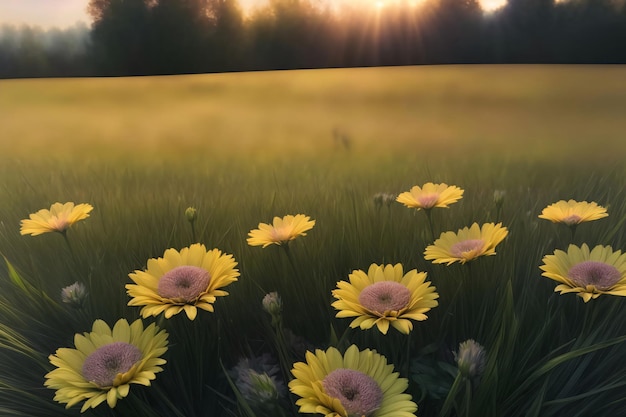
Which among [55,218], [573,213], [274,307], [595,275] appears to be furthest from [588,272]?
[55,218]

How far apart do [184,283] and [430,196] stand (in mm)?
245

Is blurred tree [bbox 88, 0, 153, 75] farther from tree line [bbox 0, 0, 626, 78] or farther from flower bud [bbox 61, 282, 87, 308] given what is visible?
flower bud [bbox 61, 282, 87, 308]

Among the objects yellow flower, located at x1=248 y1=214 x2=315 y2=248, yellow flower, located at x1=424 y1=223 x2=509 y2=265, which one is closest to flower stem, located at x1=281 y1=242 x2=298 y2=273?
yellow flower, located at x1=248 y1=214 x2=315 y2=248

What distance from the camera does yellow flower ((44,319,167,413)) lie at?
1.05 ft

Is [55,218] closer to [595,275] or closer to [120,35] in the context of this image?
[120,35]

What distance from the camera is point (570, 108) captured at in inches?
22.9

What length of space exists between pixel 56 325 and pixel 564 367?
0.40 metres

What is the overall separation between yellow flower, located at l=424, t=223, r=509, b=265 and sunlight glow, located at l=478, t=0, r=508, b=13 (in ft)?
0.88

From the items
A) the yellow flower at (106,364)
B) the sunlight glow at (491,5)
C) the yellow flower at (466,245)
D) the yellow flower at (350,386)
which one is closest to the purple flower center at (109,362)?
the yellow flower at (106,364)

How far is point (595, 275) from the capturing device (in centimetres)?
37

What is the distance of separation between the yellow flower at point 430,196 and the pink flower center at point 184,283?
201mm

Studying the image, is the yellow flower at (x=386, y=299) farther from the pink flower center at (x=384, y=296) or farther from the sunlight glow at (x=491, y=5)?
the sunlight glow at (x=491, y=5)

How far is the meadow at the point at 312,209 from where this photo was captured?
39 cm

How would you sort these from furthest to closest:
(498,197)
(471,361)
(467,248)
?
(498,197) < (467,248) < (471,361)
